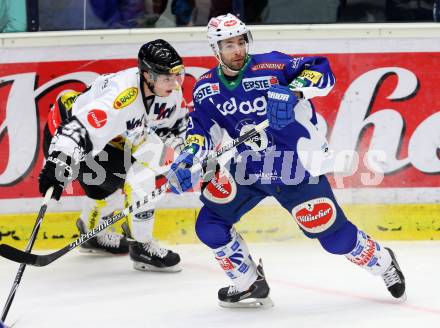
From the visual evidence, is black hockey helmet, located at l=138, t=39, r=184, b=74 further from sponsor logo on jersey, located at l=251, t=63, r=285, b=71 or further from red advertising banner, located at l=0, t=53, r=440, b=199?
red advertising banner, located at l=0, t=53, r=440, b=199

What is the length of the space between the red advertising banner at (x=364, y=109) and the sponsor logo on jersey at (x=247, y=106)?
1403mm

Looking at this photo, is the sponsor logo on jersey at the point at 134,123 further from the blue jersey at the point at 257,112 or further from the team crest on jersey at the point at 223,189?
the team crest on jersey at the point at 223,189

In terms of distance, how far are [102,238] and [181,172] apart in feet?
4.60

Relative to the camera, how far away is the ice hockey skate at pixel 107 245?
528cm

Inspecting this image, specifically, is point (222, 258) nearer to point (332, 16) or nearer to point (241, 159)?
point (241, 159)

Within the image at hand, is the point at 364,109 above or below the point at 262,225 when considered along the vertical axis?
above

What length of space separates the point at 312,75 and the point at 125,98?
1.04m

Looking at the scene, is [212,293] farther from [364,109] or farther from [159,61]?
[364,109]

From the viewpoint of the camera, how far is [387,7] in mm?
5473

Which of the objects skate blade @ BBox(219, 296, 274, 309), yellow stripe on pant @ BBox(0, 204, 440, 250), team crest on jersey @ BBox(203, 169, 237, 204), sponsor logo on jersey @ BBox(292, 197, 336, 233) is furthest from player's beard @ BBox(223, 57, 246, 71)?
yellow stripe on pant @ BBox(0, 204, 440, 250)

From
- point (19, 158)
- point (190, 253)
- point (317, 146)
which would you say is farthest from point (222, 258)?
point (19, 158)

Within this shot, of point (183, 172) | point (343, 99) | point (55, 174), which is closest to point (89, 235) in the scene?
point (55, 174)

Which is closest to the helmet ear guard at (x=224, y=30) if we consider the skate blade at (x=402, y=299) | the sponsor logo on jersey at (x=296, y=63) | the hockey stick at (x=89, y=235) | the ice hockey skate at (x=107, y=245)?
the sponsor logo on jersey at (x=296, y=63)

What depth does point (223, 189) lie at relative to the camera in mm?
4051
